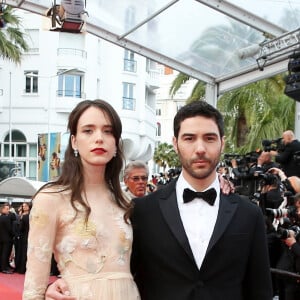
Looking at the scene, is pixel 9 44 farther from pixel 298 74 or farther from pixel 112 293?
pixel 112 293

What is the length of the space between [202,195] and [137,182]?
2758mm

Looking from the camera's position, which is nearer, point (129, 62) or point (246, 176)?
point (246, 176)

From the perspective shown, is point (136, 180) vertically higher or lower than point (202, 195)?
lower

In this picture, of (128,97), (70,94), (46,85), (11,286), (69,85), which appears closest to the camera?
(11,286)

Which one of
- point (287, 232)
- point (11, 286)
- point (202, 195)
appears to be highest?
point (202, 195)

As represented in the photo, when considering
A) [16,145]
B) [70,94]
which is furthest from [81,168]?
[16,145]

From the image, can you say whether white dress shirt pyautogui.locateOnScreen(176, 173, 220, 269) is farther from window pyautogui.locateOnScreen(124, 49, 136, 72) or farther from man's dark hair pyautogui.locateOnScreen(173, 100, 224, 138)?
window pyautogui.locateOnScreen(124, 49, 136, 72)

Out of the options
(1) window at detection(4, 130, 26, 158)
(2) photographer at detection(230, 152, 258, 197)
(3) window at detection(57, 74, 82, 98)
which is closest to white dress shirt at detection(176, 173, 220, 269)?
(2) photographer at detection(230, 152, 258, 197)

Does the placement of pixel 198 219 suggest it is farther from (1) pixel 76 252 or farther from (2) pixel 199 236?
(1) pixel 76 252

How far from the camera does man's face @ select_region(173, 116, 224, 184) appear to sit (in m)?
2.87

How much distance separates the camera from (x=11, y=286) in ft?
43.0

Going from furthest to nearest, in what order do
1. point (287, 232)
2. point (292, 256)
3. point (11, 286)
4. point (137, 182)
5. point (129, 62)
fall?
point (129, 62) < point (11, 286) < point (292, 256) < point (287, 232) < point (137, 182)

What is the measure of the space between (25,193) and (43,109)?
623 inches

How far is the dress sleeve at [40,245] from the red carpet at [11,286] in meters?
8.30
